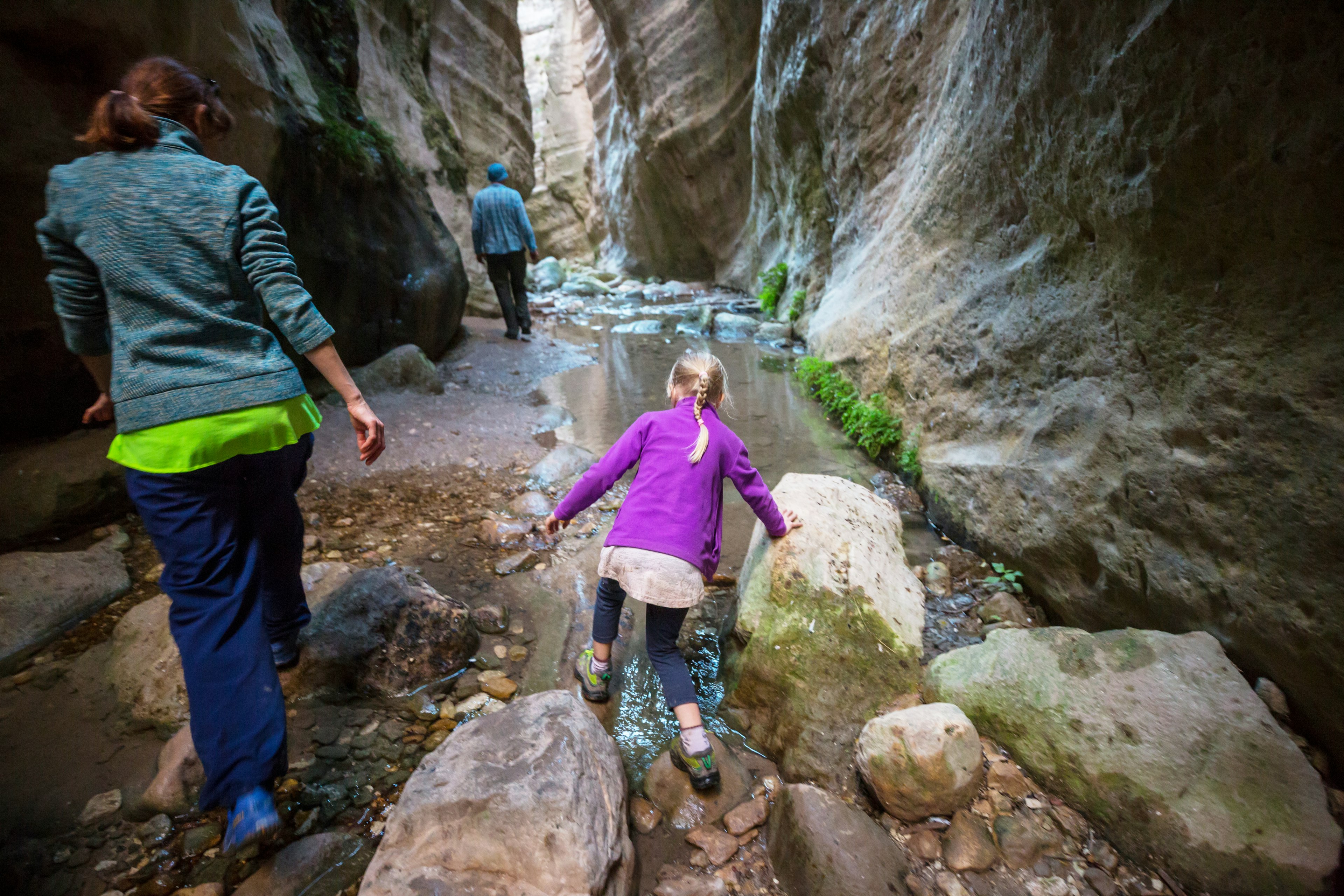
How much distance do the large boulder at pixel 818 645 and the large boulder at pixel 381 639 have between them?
105cm

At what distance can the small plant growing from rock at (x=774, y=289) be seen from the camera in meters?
10.2

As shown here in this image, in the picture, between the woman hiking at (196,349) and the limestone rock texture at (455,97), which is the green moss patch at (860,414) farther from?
the limestone rock texture at (455,97)

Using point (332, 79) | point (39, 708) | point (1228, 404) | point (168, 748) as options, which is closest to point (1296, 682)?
point (1228, 404)

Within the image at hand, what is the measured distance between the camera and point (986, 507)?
9.19 ft

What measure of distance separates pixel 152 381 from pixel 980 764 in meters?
2.30

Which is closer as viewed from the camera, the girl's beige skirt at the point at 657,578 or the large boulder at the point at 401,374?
the girl's beige skirt at the point at 657,578

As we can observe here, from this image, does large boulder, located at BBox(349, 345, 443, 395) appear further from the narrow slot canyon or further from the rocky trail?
the rocky trail

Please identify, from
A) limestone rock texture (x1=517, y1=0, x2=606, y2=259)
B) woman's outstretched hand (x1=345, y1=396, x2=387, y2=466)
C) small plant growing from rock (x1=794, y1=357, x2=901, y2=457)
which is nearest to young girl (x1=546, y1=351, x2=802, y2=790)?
woman's outstretched hand (x1=345, y1=396, x2=387, y2=466)

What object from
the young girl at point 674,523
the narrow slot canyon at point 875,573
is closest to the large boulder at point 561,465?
the narrow slot canyon at point 875,573

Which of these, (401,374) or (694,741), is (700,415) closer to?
(694,741)

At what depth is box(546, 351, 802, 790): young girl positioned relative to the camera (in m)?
1.92

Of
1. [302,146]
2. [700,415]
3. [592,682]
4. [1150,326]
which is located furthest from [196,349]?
[302,146]

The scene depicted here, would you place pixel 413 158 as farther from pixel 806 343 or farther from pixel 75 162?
pixel 75 162

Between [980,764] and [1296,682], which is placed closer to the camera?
[1296,682]
